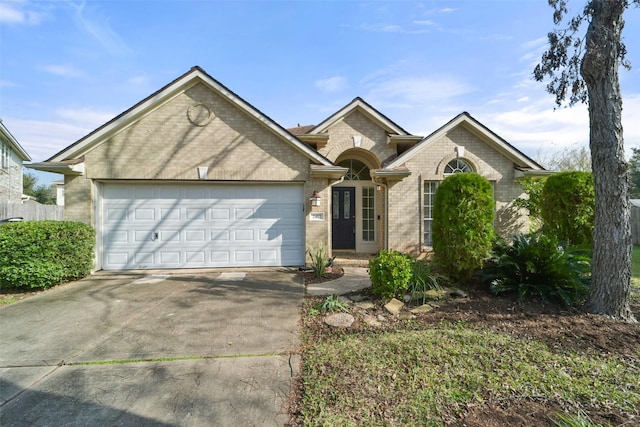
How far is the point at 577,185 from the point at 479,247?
14.3 feet

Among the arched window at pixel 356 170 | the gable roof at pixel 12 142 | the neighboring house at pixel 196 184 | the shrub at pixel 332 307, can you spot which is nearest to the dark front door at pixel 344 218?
the arched window at pixel 356 170

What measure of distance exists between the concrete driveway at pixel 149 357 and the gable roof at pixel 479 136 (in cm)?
645

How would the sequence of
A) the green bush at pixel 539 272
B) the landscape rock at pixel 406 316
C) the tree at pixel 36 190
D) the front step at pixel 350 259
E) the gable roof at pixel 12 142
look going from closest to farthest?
the landscape rock at pixel 406 316, the green bush at pixel 539 272, the front step at pixel 350 259, the gable roof at pixel 12 142, the tree at pixel 36 190

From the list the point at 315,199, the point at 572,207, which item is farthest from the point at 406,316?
the point at 572,207

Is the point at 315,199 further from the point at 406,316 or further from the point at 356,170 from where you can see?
the point at 406,316

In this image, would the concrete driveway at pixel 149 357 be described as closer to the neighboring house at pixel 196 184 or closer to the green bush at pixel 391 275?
the green bush at pixel 391 275

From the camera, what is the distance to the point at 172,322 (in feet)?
14.7

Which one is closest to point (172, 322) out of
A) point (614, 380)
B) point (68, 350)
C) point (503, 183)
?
point (68, 350)

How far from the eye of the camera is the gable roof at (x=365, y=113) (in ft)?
36.1

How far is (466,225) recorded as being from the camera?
5551 millimetres

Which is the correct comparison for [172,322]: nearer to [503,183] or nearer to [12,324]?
[12,324]

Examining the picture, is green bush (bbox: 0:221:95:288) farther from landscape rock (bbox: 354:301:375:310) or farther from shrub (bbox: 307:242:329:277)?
landscape rock (bbox: 354:301:375:310)

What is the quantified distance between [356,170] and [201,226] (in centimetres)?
636

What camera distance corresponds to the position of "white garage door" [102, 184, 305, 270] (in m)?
8.00
